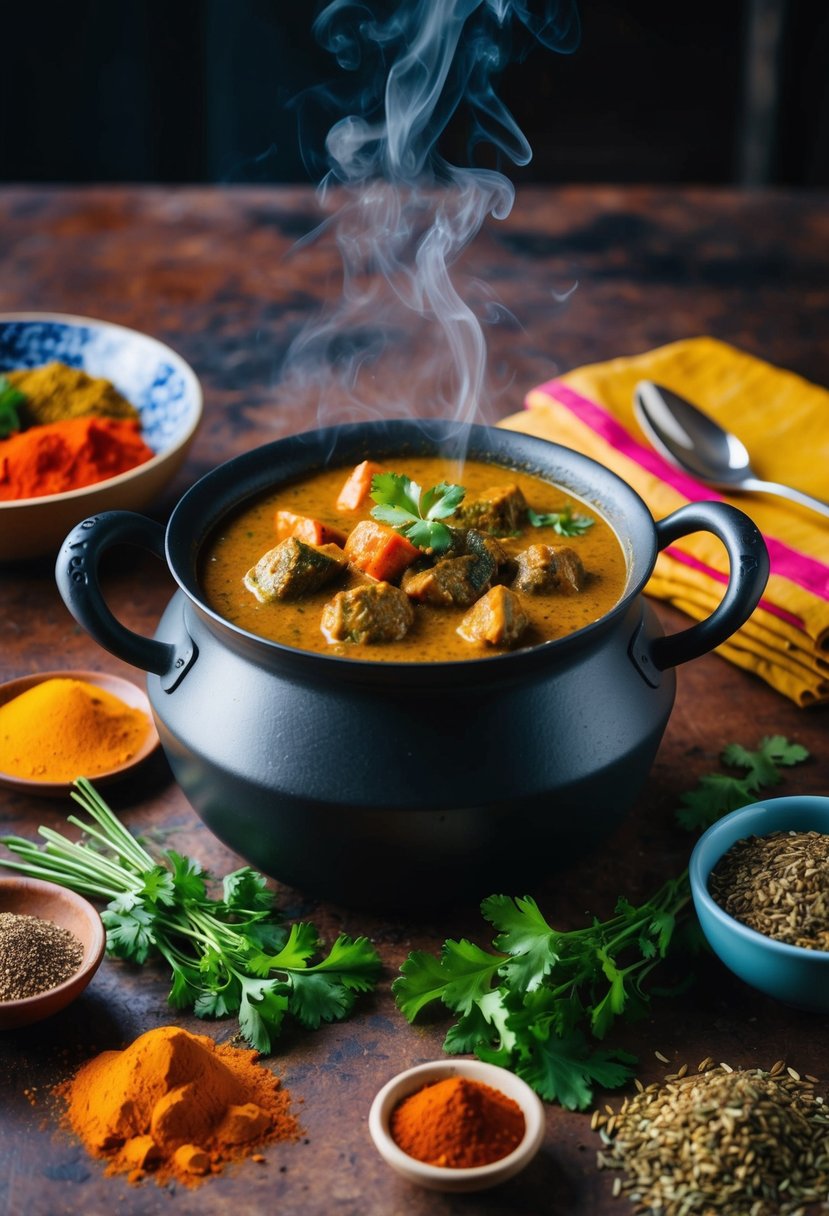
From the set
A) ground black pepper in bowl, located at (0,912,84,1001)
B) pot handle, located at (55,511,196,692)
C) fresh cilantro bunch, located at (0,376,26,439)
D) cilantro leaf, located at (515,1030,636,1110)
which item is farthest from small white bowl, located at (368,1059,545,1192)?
fresh cilantro bunch, located at (0,376,26,439)

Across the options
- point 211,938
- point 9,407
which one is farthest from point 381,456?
A: point 9,407

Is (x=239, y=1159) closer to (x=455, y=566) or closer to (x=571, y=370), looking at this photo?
(x=455, y=566)

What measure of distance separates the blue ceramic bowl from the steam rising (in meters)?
0.93

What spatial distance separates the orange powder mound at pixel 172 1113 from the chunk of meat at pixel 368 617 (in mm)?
642

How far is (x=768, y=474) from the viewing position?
3369mm

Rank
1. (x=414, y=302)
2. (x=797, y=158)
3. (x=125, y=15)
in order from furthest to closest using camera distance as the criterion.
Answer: (x=797, y=158) → (x=125, y=15) → (x=414, y=302)

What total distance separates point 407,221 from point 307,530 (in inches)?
100

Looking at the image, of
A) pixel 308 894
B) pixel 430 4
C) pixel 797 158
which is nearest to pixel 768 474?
pixel 430 4

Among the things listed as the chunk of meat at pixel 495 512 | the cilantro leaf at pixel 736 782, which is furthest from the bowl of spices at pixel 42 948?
the cilantro leaf at pixel 736 782

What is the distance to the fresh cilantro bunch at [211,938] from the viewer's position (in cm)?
205

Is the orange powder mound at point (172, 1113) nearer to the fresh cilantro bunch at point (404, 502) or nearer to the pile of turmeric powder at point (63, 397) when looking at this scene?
the fresh cilantro bunch at point (404, 502)

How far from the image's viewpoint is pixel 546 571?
2219 millimetres

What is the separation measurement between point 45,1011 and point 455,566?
939 millimetres

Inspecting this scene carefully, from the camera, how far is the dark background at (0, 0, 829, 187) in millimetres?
6098
